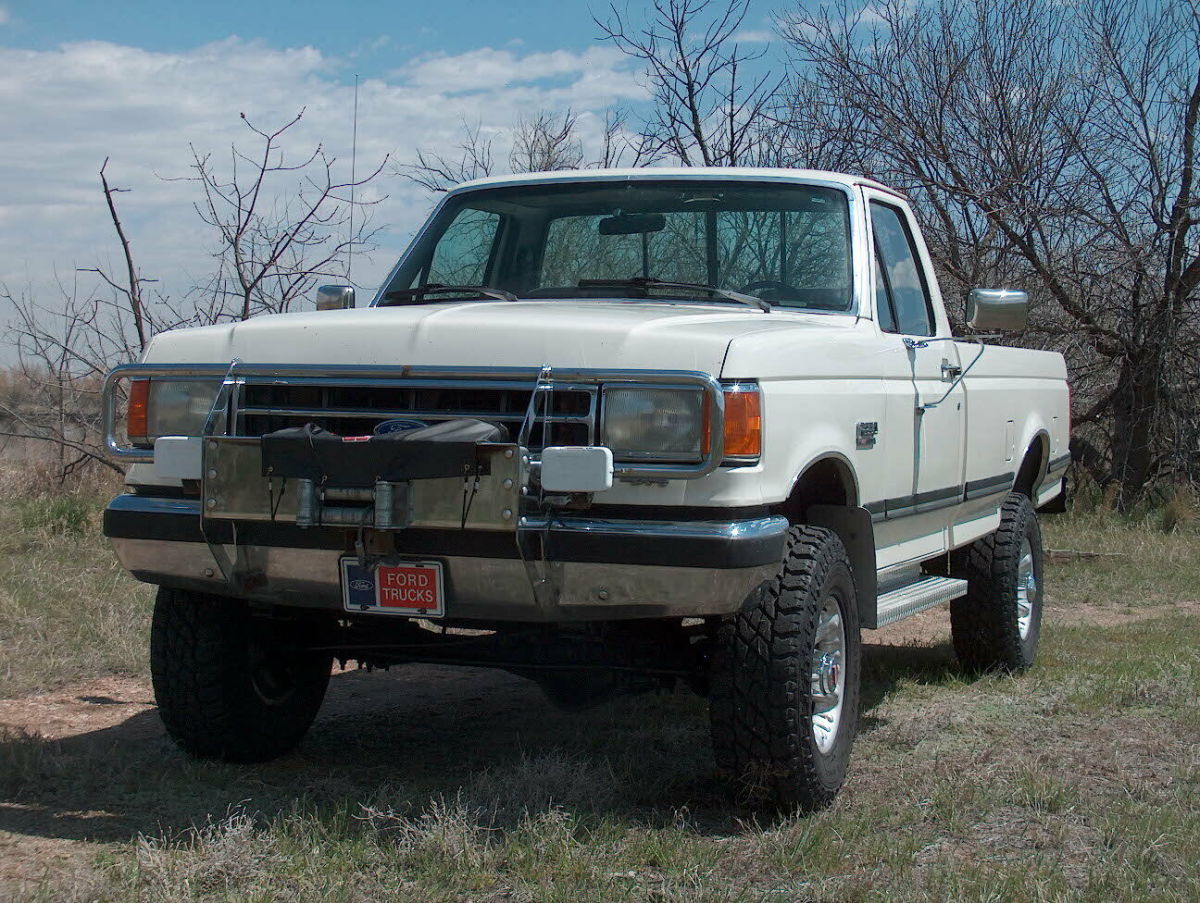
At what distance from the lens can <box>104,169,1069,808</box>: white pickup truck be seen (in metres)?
3.58

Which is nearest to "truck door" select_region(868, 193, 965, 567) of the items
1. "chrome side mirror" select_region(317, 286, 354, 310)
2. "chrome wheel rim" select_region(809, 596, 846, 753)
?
"chrome wheel rim" select_region(809, 596, 846, 753)

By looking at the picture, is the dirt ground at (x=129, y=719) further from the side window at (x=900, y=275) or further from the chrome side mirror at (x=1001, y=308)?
A: the chrome side mirror at (x=1001, y=308)

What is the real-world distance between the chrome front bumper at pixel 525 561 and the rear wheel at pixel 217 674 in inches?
16.5

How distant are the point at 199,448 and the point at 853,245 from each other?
2392 mm

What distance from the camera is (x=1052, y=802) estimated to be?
13.3ft

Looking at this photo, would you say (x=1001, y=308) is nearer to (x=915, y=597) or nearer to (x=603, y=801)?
(x=915, y=597)

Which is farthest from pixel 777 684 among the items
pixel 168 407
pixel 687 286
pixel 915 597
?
pixel 168 407

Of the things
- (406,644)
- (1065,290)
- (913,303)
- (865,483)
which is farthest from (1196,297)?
(406,644)

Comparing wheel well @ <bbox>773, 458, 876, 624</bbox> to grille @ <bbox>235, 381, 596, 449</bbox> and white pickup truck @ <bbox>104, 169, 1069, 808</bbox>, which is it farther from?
grille @ <bbox>235, 381, 596, 449</bbox>

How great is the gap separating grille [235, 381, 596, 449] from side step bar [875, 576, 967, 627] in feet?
4.78

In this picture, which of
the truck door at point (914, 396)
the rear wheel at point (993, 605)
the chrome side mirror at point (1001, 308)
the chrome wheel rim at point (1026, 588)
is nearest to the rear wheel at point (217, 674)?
the truck door at point (914, 396)

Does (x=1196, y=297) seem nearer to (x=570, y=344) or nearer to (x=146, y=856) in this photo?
(x=570, y=344)

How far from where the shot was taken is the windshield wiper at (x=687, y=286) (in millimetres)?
4719

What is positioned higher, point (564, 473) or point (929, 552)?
point (564, 473)
